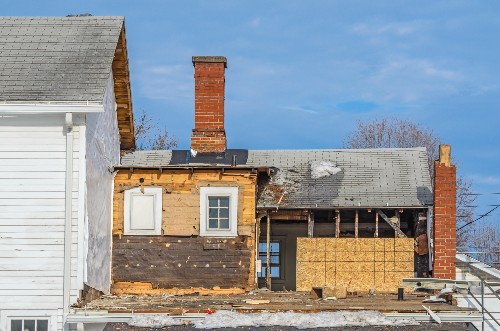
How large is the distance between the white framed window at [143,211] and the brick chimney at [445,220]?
6.98 m

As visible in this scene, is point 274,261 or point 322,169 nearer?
point 322,169

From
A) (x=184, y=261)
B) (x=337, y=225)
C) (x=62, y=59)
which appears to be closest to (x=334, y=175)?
(x=337, y=225)

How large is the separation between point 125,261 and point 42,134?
4849mm

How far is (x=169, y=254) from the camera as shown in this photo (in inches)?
1006

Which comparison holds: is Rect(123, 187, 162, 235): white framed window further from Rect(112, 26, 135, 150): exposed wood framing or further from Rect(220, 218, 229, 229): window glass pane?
Rect(112, 26, 135, 150): exposed wood framing

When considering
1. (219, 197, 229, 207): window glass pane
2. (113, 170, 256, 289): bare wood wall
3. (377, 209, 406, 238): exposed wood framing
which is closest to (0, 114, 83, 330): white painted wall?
(113, 170, 256, 289): bare wood wall

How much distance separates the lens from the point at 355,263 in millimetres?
25984

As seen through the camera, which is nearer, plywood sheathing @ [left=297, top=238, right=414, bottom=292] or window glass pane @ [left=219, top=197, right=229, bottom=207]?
window glass pane @ [left=219, top=197, right=229, bottom=207]

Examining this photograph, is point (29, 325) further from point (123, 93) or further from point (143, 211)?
point (123, 93)

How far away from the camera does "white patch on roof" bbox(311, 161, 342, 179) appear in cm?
2727

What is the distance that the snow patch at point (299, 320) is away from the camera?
19156mm

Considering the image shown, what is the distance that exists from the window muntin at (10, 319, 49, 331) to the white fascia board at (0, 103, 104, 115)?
4.43 metres

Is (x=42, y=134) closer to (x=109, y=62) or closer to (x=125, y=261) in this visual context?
(x=109, y=62)

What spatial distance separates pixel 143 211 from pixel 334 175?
5264 mm
